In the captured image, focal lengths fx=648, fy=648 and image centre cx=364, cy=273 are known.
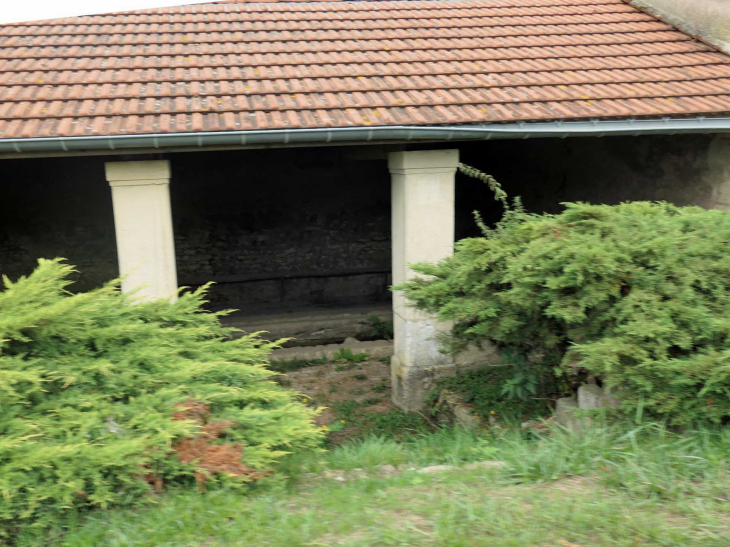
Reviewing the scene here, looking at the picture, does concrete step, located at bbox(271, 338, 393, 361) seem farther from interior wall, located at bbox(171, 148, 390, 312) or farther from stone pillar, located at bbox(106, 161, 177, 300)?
stone pillar, located at bbox(106, 161, 177, 300)

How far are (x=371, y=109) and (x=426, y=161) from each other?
2.16 feet

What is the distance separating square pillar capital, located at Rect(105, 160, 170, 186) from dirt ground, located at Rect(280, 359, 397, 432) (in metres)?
2.68

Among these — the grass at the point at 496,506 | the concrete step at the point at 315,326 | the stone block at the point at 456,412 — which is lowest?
the concrete step at the point at 315,326

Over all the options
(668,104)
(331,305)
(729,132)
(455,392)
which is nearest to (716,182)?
(729,132)

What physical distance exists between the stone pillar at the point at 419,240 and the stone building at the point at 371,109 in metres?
0.02

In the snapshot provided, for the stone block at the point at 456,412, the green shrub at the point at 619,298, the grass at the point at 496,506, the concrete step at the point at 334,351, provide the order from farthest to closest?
1. the concrete step at the point at 334,351
2. the stone block at the point at 456,412
3. the green shrub at the point at 619,298
4. the grass at the point at 496,506

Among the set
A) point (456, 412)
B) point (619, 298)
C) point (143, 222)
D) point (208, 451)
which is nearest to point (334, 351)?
point (456, 412)

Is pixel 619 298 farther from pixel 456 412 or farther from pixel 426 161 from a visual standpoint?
pixel 426 161

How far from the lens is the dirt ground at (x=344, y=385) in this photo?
641cm

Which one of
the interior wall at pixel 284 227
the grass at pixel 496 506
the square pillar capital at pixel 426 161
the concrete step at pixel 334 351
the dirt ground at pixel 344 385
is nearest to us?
the grass at pixel 496 506

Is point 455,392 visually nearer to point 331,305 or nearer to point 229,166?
point 331,305

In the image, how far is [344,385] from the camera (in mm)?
7102

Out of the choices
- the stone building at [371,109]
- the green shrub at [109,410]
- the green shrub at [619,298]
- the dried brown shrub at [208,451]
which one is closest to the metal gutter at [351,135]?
the stone building at [371,109]

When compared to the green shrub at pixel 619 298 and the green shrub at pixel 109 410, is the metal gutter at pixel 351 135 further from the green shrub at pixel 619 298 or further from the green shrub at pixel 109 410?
the green shrub at pixel 109 410
